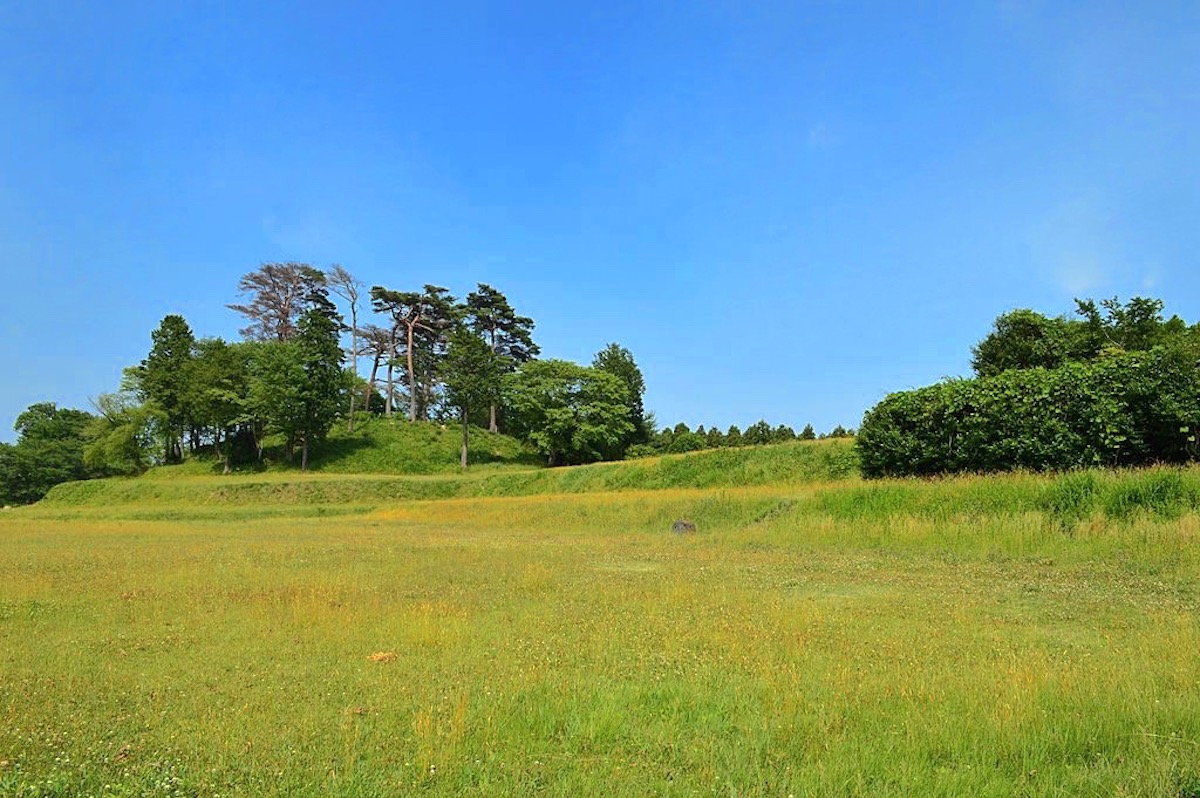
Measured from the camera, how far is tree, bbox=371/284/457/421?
73.7 metres

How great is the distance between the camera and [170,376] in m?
61.3

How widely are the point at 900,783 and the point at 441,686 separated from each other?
3.88 meters

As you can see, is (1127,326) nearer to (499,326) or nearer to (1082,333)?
(1082,333)

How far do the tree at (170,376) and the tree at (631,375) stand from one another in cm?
3768

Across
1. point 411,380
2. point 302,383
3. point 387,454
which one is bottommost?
point 387,454

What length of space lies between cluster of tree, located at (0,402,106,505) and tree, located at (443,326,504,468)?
32164 mm

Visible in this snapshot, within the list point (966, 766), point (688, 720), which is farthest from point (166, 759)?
point (966, 766)

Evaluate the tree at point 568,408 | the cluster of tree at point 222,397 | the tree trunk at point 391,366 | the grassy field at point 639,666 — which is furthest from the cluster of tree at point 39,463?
the grassy field at point 639,666

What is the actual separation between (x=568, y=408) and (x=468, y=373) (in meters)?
9.20

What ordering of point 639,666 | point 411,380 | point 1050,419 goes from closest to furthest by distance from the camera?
point 639,666 < point 1050,419 < point 411,380

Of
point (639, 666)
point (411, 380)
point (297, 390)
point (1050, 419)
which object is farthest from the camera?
point (411, 380)

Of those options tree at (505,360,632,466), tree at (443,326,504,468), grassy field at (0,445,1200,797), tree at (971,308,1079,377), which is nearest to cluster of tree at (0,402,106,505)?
tree at (443,326,504,468)

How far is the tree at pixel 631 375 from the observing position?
7512 cm

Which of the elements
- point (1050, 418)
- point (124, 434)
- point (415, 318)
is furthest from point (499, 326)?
point (1050, 418)
